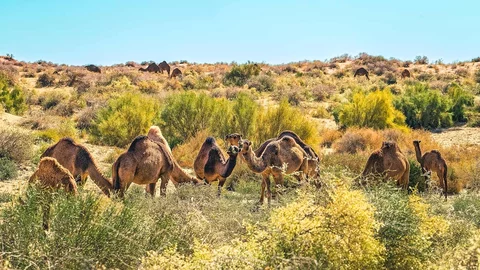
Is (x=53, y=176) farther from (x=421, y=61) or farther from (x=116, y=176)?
(x=421, y=61)

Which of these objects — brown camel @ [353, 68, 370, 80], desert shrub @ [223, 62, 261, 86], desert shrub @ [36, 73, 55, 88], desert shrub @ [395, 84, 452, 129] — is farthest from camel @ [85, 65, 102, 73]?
desert shrub @ [395, 84, 452, 129]

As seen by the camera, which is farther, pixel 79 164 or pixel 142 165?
pixel 142 165

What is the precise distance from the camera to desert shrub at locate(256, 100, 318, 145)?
21.7 metres

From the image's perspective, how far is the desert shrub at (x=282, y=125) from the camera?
2172cm

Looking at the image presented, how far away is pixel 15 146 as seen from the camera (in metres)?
16.9

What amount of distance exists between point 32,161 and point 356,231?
46.5ft

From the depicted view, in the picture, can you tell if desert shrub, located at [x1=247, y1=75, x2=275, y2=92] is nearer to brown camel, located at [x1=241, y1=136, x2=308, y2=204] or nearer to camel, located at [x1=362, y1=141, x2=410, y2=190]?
brown camel, located at [x1=241, y1=136, x2=308, y2=204]

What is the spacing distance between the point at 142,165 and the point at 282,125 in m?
12.0

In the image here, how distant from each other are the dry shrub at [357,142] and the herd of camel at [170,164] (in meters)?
8.87

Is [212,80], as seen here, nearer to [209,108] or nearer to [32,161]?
[209,108]

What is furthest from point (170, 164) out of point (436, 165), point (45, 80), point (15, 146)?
point (45, 80)

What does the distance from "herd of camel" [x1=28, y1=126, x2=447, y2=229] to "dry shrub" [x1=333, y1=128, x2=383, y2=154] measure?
887 cm

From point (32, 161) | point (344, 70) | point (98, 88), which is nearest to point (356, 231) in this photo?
point (32, 161)

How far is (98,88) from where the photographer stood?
38.9m
